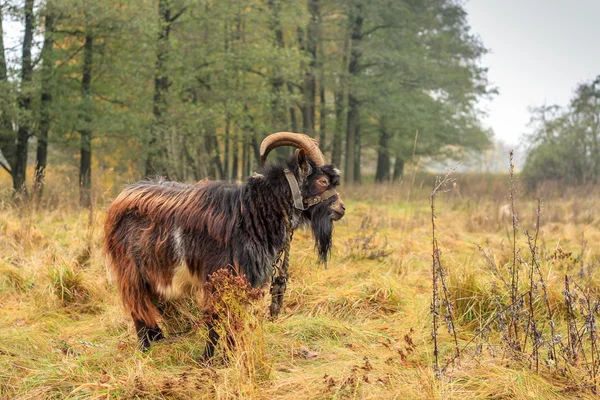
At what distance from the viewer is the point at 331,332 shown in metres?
4.32

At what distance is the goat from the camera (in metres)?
3.83

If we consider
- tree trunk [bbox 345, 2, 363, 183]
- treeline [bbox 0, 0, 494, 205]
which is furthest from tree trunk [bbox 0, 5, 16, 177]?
tree trunk [bbox 345, 2, 363, 183]

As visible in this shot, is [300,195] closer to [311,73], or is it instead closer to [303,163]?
[303,163]

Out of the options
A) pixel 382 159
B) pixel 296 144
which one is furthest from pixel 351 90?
pixel 296 144

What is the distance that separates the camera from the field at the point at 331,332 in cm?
319

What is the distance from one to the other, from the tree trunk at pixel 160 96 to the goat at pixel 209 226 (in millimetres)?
10269

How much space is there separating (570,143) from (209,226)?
18959 millimetres

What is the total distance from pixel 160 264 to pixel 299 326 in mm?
1248

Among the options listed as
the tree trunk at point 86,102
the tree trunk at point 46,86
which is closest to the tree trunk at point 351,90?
the tree trunk at point 86,102

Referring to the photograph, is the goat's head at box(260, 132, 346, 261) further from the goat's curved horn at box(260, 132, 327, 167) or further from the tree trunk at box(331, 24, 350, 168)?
the tree trunk at box(331, 24, 350, 168)

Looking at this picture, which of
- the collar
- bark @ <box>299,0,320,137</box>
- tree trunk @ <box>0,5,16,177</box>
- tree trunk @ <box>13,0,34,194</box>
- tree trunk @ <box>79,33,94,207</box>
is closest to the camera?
the collar

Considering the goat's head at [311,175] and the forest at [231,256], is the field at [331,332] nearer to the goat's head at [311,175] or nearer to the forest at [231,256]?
the forest at [231,256]

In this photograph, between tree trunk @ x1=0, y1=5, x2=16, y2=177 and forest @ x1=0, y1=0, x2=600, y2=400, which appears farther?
tree trunk @ x1=0, y1=5, x2=16, y2=177

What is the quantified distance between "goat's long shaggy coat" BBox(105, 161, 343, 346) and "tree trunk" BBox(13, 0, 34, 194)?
9345mm
